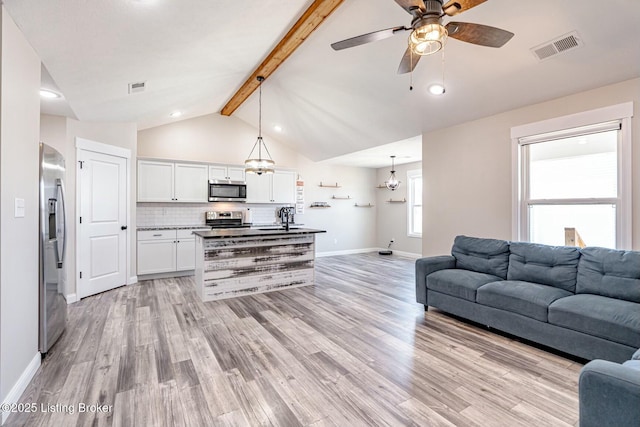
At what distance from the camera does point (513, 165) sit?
13.0 ft

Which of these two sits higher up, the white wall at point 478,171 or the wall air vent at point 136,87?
the wall air vent at point 136,87

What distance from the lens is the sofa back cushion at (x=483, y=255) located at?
350cm

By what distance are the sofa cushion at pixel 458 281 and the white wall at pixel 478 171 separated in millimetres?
1051

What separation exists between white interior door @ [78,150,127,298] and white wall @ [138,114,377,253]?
1.38 meters

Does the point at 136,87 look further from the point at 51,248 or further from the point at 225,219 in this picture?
the point at 225,219

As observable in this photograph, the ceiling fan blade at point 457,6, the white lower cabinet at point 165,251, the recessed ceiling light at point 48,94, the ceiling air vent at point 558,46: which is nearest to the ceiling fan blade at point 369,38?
the ceiling fan blade at point 457,6

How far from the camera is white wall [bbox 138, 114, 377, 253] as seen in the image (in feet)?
20.1

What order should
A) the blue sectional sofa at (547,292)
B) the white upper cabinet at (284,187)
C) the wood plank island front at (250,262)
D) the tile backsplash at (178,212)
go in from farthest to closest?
the white upper cabinet at (284,187), the tile backsplash at (178,212), the wood plank island front at (250,262), the blue sectional sofa at (547,292)

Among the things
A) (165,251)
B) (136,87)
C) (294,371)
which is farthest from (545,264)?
(165,251)

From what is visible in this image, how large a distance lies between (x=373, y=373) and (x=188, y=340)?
69.6 inches

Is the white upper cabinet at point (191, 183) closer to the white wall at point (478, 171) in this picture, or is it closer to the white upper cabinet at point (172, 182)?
the white upper cabinet at point (172, 182)

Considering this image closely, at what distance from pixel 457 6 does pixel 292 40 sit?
214 centimetres

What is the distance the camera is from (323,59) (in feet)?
13.0

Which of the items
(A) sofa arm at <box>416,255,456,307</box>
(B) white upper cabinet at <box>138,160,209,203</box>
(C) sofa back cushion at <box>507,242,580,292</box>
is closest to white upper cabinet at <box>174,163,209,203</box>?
(B) white upper cabinet at <box>138,160,209,203</box>
